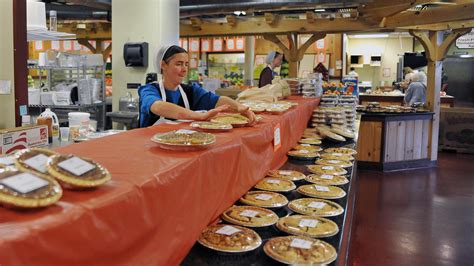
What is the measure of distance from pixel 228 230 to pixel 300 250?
33 centimetres

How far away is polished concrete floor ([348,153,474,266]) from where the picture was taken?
4172 mm

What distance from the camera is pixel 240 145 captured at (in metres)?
2.20

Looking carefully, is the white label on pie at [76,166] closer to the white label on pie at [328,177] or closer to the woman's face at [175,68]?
the woman's face at [175,68]

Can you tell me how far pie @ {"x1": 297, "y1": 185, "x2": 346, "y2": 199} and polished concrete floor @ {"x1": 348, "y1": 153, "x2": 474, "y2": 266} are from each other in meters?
1.58

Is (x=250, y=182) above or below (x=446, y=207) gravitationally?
above

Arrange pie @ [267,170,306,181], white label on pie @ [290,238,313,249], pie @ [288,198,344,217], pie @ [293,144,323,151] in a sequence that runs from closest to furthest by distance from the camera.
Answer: white label on pie @ [290,238,313,249] → pie @ [288,198,344,217] → pie @ [267,170,306,181] → pie @ [293,144,323,151]

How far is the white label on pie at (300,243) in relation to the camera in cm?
177

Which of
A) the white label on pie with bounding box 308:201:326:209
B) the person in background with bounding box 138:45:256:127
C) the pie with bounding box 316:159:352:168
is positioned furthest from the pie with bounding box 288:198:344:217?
the pie with bounding box 316:159:352:168

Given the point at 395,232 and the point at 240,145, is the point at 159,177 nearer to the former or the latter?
the point at 240,145

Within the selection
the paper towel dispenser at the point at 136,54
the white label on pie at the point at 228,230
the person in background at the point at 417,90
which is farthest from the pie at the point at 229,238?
the person in background at the point at 417,90

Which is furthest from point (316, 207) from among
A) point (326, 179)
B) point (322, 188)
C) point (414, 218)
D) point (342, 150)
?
point (414, 218)

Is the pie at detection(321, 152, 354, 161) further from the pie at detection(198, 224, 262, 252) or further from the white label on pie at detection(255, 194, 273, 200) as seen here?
the pie at detection(198, 224, 262, 252)

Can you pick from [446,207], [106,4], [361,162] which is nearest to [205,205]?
[446,207]

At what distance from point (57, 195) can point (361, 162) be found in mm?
7608
